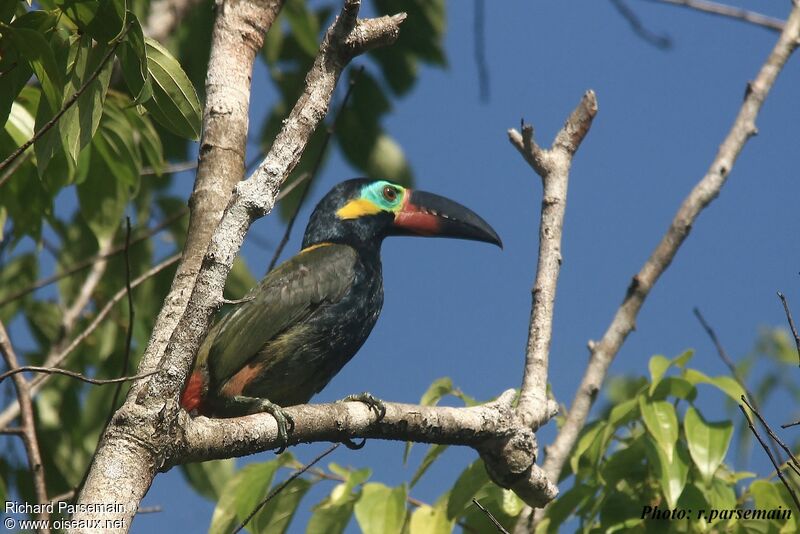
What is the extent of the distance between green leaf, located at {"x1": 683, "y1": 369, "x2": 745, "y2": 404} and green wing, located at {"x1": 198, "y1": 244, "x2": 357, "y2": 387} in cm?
146

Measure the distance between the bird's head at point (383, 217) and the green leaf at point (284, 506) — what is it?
4.55ft

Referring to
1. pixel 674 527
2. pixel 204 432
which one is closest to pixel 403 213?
pixel 674 527

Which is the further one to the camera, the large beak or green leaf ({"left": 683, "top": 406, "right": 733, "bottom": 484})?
the large beak

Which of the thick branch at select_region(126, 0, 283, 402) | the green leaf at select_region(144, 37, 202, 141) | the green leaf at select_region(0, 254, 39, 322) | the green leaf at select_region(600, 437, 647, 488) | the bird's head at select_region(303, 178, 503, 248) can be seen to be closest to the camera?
the green leaf at select_region(144, 37, 202, 141)

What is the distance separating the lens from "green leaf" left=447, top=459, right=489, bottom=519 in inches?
134

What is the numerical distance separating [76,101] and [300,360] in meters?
1.84

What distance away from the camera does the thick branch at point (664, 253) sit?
371cm

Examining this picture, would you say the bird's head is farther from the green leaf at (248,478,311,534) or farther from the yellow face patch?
the green leaf at (248,478,311,534)

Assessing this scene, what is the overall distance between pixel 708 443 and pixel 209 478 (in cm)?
233

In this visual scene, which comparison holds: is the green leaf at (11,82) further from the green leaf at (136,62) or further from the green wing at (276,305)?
the green wing at (276,305)

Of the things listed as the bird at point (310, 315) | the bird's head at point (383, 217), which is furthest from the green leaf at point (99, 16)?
the bird's head at point (383, 217)

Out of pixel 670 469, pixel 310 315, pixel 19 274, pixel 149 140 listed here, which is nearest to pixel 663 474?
pixel 670 469

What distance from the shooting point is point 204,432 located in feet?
8.57

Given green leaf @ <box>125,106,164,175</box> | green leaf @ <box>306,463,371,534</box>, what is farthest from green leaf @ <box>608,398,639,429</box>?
green leaf @ <box>125,106,164,175</box>
